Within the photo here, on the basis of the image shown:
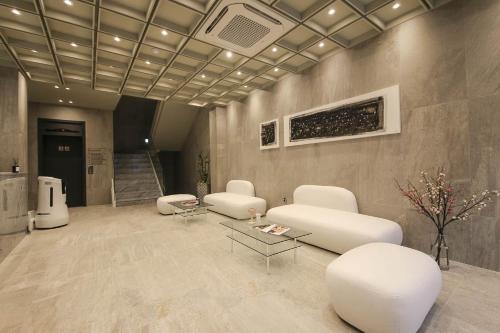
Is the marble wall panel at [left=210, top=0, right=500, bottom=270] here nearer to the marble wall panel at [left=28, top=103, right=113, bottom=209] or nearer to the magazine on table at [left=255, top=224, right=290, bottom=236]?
the magazine on table at [left=255, top=224, right=290, bottom=236]

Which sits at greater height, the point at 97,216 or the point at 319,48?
the point at 319,48

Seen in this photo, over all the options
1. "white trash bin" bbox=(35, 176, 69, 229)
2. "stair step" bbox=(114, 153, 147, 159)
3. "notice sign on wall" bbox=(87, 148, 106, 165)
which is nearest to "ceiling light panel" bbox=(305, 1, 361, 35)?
"white trash bin" bbox=(35, 176, 69, 229)

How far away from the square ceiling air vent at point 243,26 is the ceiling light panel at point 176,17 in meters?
0.16

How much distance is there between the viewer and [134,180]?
8727mm

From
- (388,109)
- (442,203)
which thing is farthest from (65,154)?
(442,203)

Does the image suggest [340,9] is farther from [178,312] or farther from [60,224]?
[60,224]

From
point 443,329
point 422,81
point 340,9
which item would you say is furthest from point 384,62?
point 443,329

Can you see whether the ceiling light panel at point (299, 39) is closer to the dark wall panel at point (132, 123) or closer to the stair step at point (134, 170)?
the stair step at point (134, 170)

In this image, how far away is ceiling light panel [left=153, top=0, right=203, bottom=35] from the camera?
2.98 meters

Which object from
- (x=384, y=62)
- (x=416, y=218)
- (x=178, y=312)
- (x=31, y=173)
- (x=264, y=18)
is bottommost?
(x=178, y=312)

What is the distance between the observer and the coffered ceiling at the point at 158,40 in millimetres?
2930

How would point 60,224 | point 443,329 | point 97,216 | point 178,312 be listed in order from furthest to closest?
point 97,216, point 60,224, point 178,312, point 443,329

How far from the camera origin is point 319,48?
160 inches

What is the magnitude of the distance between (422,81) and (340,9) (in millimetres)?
A: 1550
